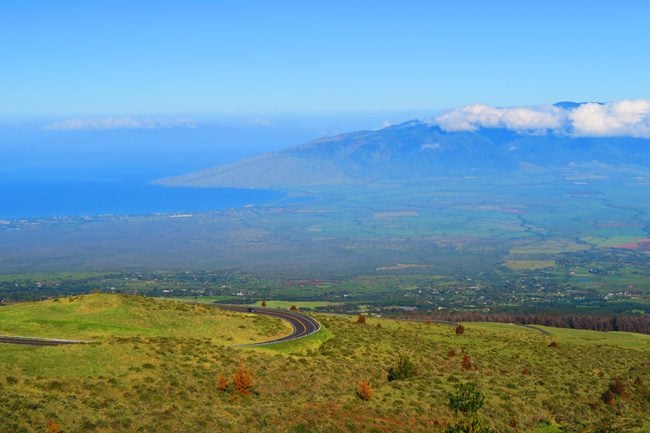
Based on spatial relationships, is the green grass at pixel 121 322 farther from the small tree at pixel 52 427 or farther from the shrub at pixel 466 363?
the small tree at pixel 52 427

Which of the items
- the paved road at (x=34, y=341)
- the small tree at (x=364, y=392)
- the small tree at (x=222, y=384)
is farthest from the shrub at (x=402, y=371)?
the paved road at (x=34, y=341)

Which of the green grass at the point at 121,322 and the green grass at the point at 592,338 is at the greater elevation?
the green grass at the point at 121,322

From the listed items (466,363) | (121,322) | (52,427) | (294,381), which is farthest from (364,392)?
(121,322)

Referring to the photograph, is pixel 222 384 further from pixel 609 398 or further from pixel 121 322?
pixel 609 398

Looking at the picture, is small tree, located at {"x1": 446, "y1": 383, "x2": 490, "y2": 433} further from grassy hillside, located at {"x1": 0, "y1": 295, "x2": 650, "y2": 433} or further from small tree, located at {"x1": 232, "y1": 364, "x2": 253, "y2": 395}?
small tree, located at {"x1": 232, "y1": 364, "x2": 253, "y2": 395}

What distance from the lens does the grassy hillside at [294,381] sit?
41.4 meters

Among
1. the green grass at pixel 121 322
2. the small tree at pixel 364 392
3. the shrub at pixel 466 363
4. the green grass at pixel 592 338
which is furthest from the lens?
the green grass at pixel 592 338

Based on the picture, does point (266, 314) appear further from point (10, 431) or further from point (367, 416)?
point (10, 431)

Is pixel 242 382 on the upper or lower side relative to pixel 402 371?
upper

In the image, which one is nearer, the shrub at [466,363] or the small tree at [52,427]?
the small tree at [52,427]

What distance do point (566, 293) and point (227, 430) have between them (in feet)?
551

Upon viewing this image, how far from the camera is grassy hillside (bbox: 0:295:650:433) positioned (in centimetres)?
4138

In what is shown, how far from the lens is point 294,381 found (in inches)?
2063

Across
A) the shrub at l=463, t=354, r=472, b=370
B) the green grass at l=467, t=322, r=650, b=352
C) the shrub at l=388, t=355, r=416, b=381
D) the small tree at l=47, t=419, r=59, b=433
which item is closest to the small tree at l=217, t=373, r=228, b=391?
the small tree at l=47, t=419, r=59, b=433
